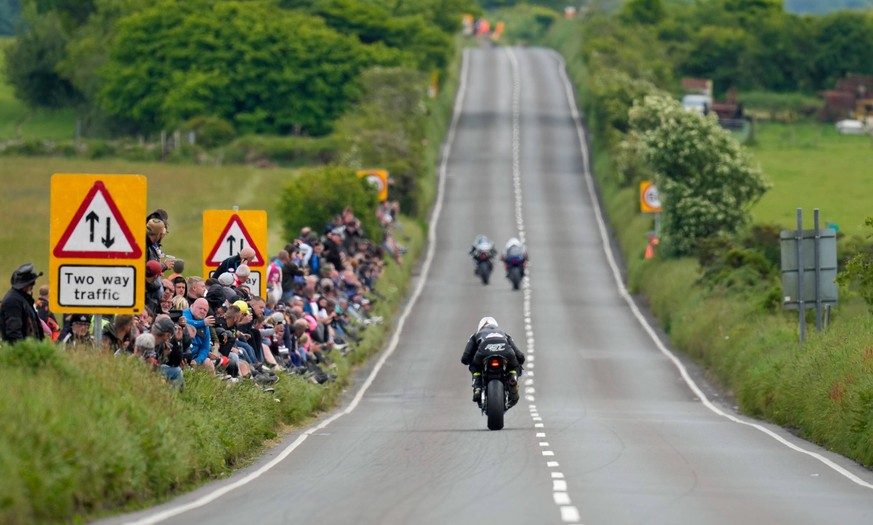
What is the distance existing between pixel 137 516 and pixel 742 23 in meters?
135

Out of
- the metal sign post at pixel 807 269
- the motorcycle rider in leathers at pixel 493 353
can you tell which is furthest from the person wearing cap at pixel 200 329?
the metal sign post at pixel 807 269

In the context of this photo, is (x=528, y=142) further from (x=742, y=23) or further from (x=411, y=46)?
(x=742, y=23)

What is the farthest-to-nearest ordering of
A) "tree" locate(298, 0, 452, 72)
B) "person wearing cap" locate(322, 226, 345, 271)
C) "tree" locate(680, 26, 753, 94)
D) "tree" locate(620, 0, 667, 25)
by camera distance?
"tree" locate(620, 0, 667, 25)
"tree" locate(680, 26, 753, 94)
"tree" locate(298, 0, 452, 72)
"person wearing cap" locate(322, 226, 345, 271)

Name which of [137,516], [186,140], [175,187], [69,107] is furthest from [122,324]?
[69,107]

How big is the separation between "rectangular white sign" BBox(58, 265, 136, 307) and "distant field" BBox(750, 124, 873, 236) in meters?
43.6

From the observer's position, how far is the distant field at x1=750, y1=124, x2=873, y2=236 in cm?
7012

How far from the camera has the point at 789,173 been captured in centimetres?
8456

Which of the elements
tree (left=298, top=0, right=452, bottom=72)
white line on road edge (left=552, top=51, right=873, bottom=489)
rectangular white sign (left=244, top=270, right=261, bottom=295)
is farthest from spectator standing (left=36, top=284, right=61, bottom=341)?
tree (left=298, top=0, right=452, bottom=72)

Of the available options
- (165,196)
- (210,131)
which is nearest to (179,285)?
(165,196)

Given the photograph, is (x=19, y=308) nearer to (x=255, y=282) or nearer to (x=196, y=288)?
(x=196, y=288)

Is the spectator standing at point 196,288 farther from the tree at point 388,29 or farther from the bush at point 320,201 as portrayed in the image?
the tree at point 388,29

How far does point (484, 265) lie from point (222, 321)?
35312mm

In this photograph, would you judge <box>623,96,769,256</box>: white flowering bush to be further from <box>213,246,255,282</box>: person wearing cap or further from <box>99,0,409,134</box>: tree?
<box>99,0,409,134</box>: tree

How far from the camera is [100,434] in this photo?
48.0 feet
